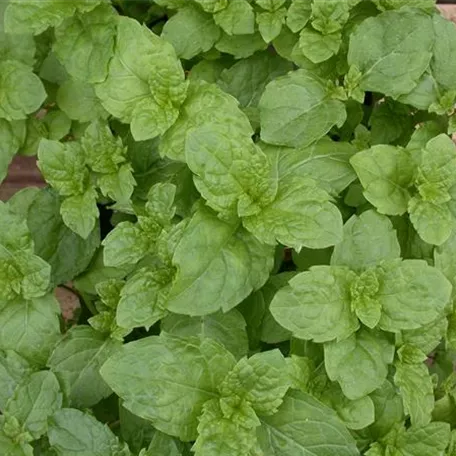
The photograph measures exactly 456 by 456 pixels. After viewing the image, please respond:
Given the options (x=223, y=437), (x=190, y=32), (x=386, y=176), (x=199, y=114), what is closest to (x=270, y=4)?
(x=190, y=32)

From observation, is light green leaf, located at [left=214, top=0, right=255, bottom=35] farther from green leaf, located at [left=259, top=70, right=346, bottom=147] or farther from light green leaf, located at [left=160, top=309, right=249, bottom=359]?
light green leaf, located at [left=160, top=309, right=249, bottom=359]

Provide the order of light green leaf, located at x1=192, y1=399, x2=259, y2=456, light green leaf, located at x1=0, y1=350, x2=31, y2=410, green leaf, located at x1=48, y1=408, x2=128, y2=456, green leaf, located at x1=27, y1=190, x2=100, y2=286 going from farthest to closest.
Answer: green leaf, located at x1=27, y1=190, x2=100, y2=286 < light green leaf, located at x1=0, y1=350, x2=31, y2=410 < green leaf, located at x1=48, y1=408, x2=128, y2=456 < light green leaf, located at x1=192, y1=399, x2=259, y2=456

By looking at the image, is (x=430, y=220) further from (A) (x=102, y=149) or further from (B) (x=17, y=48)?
(B) (x=17, y=48)

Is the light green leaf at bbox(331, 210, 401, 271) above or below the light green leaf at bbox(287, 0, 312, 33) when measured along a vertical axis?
below

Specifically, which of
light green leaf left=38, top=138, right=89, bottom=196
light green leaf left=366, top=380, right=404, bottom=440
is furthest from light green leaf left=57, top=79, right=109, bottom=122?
light green leaf left=366, top=380, right=404, bottom=440

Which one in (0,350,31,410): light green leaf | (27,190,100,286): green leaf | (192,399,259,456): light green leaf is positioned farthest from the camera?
(27,190,100,286): green leaf

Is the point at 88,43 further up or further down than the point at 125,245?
further up

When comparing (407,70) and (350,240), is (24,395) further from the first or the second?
(407,70)
